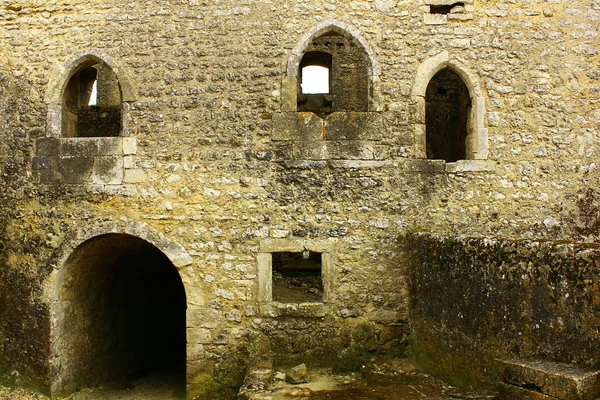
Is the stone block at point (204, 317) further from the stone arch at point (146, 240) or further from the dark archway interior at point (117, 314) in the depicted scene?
the dark archway interior at point (117, 314)

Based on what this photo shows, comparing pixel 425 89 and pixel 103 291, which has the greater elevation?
pixel 425 89

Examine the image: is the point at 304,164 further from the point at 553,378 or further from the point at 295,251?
the point at 553,378

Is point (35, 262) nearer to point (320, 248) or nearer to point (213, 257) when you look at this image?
point (213, 257)

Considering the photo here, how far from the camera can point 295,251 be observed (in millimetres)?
6059

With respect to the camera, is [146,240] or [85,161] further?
[85,161]

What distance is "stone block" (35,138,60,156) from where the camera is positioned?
21.1 feet

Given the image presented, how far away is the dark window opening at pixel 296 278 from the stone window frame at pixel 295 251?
1.65ft

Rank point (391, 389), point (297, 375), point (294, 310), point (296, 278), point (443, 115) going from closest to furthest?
point (391, 389) < point (297, 375) < point (294, 310) < point (296, 278) < point (443, 115)

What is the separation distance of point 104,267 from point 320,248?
11.2 feet

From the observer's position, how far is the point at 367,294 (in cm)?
604

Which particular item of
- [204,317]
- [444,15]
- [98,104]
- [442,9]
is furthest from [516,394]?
[98,104]

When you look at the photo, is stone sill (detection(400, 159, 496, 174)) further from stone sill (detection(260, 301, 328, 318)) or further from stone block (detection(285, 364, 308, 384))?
stone block (detection(285, 364, 308, 384))

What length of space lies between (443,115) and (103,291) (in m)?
6.39

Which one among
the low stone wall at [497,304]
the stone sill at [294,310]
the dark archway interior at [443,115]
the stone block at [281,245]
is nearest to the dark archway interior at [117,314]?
the stone block at [281,245]
